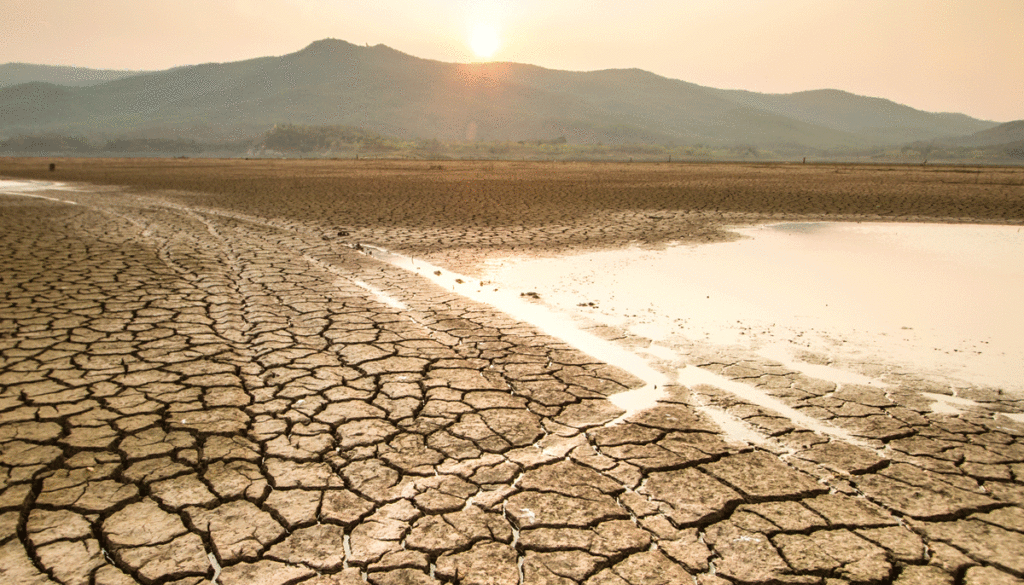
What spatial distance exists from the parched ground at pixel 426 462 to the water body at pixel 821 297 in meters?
0.68

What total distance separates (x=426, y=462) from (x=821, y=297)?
484 cm

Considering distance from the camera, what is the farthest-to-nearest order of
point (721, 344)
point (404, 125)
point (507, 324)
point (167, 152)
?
point (404, 125), point (167, 152), point (507, 324), point (721, 344)

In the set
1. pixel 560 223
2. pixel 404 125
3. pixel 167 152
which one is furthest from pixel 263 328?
pixel 404 125

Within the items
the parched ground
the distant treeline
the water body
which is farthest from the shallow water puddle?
the distant treeline

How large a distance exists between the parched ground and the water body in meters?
0.68

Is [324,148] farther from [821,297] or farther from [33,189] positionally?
[821,297]

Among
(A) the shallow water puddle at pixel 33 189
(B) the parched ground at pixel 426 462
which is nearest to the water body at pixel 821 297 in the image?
(B) the parched ground at pixel 426 462

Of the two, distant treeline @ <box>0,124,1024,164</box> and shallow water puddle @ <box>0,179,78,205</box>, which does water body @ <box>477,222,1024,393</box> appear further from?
distant treeline @ <box>0,124,1024,164</box>

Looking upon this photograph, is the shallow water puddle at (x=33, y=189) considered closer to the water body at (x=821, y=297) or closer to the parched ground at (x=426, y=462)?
the parched ground at (x=426, y=462)

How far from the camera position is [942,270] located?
7.21 m

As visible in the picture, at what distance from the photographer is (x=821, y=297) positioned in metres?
5.87

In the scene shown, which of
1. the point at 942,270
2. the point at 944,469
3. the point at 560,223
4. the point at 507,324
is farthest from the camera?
the point at 560,223

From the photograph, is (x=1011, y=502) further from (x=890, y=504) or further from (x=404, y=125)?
(x=404, y=125)

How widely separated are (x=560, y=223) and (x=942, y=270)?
19.9 ft
